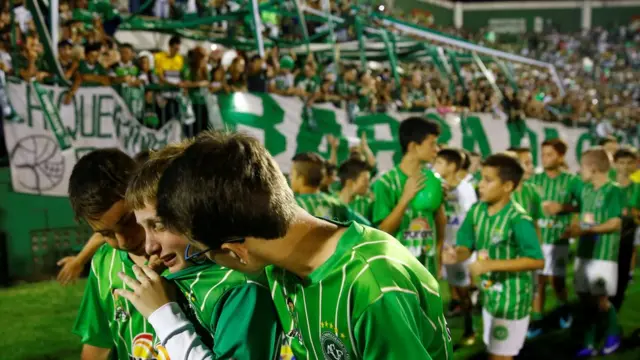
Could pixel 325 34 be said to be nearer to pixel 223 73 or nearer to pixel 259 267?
pixel 223 73

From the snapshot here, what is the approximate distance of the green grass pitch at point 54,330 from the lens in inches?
232

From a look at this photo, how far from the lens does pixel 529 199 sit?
22.4 feet

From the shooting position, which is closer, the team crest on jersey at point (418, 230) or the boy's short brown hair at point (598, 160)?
the team crest on jersey at point (418, 230)

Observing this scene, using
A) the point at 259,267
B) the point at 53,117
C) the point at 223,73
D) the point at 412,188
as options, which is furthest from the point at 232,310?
the point at 223,73

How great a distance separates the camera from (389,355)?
1543mm

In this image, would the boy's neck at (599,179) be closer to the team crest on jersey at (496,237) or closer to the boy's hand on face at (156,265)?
the team crest on jersey at (496,237)

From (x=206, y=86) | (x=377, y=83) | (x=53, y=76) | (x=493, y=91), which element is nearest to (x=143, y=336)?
(x=53, y=76)

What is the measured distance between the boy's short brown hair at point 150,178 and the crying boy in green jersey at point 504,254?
9.22 ft

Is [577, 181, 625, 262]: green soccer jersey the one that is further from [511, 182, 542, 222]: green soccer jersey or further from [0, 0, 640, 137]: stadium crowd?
[0, 0, 640, 137]: stadium crowd

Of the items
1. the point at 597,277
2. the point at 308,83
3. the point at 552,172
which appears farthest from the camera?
the point at 308,83

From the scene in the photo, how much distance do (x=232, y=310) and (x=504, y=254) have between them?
329 cm

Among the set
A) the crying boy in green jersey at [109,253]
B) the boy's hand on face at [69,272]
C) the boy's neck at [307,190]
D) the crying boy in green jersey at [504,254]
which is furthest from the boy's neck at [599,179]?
the crying boy in green jersey at [109,253]

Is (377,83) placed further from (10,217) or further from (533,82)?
(533,82)

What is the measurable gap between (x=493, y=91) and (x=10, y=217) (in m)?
14.8
